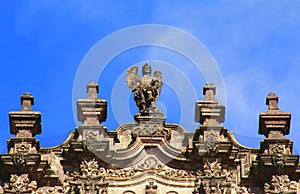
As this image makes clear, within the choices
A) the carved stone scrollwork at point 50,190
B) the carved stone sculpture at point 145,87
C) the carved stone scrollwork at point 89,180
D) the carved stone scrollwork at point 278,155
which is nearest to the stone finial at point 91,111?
the carved stone sculpture at point 145,87

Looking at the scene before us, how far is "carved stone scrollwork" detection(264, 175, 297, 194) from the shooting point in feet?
159

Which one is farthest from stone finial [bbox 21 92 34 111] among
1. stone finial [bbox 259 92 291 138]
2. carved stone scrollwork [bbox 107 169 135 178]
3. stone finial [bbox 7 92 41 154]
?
stone finial [bbox 259 92 291 138]

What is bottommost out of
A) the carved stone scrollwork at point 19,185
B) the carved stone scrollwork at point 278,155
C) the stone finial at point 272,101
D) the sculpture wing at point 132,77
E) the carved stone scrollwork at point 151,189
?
the carved stone scrollwork at point 19,185

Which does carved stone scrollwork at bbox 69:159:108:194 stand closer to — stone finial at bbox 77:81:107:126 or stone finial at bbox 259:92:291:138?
stone finial at bbox 77:81:107:126

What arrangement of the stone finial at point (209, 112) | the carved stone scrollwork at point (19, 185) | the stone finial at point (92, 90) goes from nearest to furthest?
1. the carved stone scrollwork at point (19, 185)
2. the stone finial at point (209, 112)
3. the stone finial at point (92, 90)

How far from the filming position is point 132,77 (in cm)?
5178

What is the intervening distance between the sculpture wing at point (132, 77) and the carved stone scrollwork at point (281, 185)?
6055 mm

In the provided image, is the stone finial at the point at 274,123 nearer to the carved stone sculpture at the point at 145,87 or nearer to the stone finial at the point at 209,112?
the stone finial at the point at 209,112

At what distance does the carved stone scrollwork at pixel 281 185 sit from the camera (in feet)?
159

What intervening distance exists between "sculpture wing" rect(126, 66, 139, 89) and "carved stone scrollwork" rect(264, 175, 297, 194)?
6.05m

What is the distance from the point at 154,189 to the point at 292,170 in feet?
→ 14.5

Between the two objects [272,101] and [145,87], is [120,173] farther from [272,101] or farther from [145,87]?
[272,101]

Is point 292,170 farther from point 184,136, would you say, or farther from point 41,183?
point 41,183

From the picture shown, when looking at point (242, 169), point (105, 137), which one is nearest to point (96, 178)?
point (105, 137)
